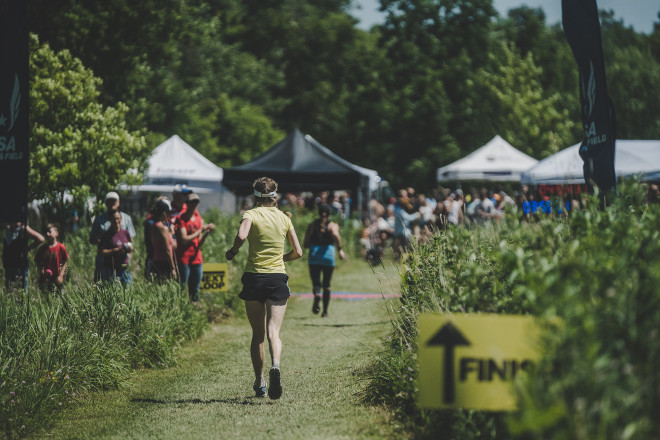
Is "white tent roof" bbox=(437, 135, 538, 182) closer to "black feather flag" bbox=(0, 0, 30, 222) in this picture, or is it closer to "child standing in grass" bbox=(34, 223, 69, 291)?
"child standing in grass" bbox=(34, 223, 69, 291)

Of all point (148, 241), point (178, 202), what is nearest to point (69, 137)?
point (178, 202)

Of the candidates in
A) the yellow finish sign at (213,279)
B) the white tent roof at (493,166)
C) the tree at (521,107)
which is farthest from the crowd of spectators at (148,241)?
the tree at (521,107)

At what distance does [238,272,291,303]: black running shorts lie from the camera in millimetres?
7078

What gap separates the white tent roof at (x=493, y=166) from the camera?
25.9 metres

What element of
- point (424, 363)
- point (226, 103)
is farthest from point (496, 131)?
point (424, 363)

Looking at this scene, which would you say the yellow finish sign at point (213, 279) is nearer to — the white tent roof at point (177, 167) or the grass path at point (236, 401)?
the grass path at point (236, 401)

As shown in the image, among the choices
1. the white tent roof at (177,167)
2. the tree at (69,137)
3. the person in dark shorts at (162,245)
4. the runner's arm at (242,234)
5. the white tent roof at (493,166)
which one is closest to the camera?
the runner's arm at (242,234)

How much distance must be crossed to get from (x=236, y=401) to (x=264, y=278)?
1171mm

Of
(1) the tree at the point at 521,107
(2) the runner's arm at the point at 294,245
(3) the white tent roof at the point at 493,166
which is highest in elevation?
(1) the tree at the point at 521,107

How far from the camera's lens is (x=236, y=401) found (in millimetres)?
7188

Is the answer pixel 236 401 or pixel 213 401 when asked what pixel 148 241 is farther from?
pixel 236 401

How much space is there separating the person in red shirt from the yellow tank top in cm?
404

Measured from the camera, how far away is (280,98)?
5119 centimetres

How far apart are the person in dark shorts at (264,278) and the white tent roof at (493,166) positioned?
1935 cm
